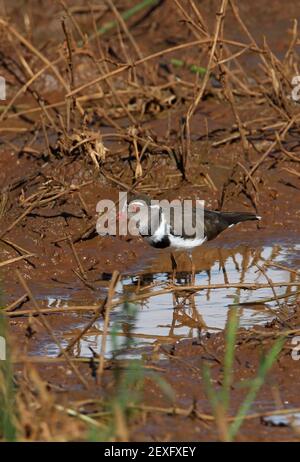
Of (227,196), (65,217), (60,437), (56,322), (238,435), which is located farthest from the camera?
(227,196)

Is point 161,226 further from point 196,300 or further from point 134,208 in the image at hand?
point 196,300

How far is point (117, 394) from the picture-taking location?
5062 millimetres

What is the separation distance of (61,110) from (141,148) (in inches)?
58.0

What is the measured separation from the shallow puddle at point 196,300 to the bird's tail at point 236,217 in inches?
11.3

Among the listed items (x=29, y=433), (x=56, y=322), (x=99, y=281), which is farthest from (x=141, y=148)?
(x=29, y=433)

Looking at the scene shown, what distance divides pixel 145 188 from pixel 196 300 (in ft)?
4.67

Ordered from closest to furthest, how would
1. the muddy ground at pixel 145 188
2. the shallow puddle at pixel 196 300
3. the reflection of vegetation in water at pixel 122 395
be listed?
the reflection of vegetation in water at pixel 122 395, the muddy ground at pixel 145 188, the shallow puddle at pixel 196 300

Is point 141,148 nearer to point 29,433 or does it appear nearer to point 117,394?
point 117,394

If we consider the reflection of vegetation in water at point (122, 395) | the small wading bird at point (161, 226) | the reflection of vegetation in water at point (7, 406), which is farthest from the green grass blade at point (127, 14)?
the reflection of vegetation in water at point (7, 406)

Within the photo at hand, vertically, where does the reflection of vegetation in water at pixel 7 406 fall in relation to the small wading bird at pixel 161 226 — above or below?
below

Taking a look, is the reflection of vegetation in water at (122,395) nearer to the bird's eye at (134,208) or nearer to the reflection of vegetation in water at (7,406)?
the reflection of vegetation in water at (7,406)

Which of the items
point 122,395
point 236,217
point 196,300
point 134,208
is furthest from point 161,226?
point 122,395

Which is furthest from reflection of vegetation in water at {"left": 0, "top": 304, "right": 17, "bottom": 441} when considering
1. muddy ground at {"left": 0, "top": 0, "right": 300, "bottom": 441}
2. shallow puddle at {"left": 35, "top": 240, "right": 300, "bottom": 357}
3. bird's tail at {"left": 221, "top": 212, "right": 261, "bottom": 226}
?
bird's tail at {"left": 221, "top": 212, "right": 261, "bottom": 226}

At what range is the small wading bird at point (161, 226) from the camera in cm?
754
